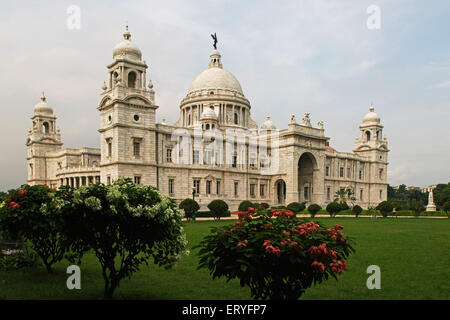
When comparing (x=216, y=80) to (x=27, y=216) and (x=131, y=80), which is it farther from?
(x=27, y=216)

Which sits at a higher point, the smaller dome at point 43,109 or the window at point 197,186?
the smaller dome at point 43,109

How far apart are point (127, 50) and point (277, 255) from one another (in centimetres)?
3906

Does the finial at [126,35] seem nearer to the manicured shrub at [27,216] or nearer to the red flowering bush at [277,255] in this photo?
the manicured shrub at [27,216]

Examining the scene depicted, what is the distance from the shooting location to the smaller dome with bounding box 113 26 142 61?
4009 cm

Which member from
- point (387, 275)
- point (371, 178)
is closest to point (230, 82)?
point (371, 178)

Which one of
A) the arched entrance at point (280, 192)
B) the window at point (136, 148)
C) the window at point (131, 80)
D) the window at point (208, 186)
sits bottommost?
the arched entrance at point (280, 192)

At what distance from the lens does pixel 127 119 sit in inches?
1519

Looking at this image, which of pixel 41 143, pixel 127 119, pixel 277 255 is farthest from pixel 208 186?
pixel 277 255

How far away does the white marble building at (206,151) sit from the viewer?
39438 millimetres

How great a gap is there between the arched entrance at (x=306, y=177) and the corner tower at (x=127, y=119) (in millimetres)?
27206

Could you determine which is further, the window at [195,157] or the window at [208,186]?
the window at [208,186]

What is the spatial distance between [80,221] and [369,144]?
70973 millimetres

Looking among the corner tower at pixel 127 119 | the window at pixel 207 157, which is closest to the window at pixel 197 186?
the window at pixel 207 157

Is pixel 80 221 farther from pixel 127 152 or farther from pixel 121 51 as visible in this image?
pixel 121 51
